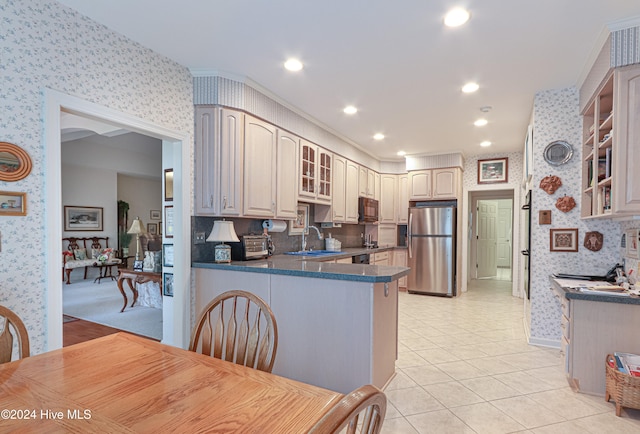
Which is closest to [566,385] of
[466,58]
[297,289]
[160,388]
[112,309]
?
[297,289]

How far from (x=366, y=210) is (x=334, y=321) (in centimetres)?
342

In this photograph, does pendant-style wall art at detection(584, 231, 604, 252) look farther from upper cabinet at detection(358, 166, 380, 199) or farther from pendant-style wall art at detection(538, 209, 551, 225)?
upper cabinet at detection(358, 166, 380, 199)

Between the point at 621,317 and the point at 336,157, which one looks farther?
the point at 336,157

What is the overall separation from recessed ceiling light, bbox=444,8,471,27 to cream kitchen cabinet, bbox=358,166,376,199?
3435mm

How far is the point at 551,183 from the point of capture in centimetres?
327

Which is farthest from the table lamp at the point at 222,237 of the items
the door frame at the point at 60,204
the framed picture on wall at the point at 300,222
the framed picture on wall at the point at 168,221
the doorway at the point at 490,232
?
the doorway at the point at 490,232

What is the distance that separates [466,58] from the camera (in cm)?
265

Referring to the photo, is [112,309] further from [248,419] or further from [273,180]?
[248,419]

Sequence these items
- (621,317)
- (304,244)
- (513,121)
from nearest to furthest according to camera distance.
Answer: (621,317)
(513,121)
(304,244)

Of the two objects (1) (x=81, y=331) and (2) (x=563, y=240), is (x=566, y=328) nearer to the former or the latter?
(2) (x=563, y=240)

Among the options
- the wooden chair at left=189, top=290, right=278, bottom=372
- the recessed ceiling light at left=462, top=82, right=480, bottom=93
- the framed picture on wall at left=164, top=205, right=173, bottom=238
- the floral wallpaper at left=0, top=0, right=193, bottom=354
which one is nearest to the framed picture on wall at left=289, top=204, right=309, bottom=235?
the framed picture on wall at left=164, top=205, right=173, bottom=238

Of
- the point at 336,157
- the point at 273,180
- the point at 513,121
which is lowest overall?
the point at 273,180

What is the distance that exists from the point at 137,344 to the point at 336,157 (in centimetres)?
384

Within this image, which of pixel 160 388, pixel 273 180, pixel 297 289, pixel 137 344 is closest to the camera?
pixel 160 388
